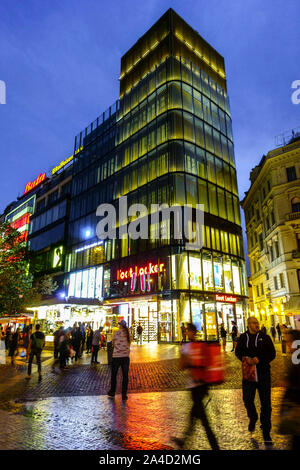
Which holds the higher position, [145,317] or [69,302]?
[69,302]

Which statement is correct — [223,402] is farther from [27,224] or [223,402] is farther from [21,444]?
[27,224]

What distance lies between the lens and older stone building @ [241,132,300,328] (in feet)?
103

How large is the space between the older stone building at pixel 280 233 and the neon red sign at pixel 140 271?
46.0 ft

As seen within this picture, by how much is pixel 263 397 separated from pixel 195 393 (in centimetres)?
109

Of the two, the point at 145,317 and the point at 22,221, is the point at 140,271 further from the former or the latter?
the point at 22,221

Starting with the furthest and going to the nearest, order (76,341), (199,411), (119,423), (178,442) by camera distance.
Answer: (76,341), (119,423), (199,411), (178,442)

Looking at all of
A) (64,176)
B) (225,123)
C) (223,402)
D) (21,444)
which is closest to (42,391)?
(21,444)

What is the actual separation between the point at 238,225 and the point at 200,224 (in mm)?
7345

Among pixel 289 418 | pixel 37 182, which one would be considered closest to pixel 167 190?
pixel 289 418

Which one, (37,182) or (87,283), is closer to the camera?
(87,283)

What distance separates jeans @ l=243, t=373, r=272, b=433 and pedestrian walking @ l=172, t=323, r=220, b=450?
696mm

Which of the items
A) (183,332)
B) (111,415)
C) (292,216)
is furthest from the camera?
(292,216)

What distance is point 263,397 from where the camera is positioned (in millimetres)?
4781

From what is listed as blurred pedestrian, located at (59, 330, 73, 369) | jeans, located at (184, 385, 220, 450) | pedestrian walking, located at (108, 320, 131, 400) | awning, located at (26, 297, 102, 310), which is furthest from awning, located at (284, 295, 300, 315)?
jeans, located at (184, 385, 220, 450)
